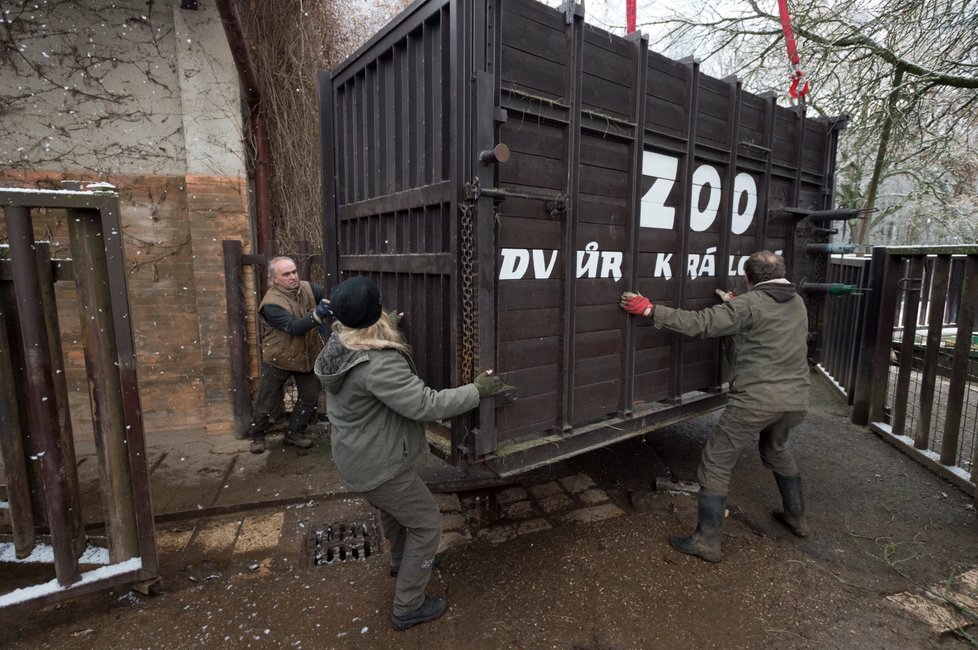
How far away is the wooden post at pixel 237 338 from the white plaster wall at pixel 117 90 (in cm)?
91

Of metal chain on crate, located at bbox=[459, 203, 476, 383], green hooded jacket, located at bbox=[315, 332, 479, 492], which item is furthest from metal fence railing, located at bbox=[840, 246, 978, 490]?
green hooded jacket, located at bbox=[315, 332, 479, 492]

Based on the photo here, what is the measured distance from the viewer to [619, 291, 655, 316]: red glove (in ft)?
10.3

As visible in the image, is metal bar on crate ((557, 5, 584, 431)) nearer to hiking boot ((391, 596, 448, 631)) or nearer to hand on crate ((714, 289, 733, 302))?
hiking boot ((391, 596, 448, 631))

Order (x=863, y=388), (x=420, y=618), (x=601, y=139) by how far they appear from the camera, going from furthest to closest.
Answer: (x=863, y=388) → (x=601, y=139) → (x=420, y=618)

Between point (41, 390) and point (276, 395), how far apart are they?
2.59 metres

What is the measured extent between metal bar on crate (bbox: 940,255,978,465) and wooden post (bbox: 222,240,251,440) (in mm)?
6426

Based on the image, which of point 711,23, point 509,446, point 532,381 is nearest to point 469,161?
point 532,381

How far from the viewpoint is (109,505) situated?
272cm

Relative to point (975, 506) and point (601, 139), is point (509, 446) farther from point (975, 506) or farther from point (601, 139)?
point (975, 506)

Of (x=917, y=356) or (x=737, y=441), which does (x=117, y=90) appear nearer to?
(x=737, y=441)

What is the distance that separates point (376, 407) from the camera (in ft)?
8.27

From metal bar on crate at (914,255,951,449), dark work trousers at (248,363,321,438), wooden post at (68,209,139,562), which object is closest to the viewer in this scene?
wooden post at (68,209,139,562)

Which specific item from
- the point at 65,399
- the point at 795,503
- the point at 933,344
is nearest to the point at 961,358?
the point at 933,344

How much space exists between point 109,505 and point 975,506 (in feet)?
19.1
